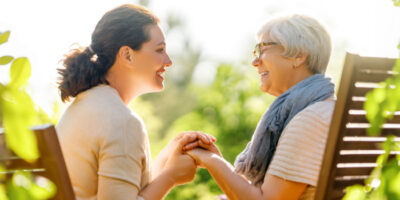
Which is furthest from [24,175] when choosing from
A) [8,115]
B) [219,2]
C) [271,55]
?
[219,2]

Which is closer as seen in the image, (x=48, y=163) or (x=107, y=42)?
(x=48, y=163)

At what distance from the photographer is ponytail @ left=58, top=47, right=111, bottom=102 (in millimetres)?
2902

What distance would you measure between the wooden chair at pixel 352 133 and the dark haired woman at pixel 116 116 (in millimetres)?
962

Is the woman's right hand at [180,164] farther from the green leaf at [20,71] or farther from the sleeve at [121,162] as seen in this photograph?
the green leaf at [20,71]

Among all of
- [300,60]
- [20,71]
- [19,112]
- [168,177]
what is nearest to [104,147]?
[168,177]

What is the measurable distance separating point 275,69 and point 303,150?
720mm

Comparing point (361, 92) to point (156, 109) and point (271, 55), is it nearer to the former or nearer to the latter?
point (271, 55)

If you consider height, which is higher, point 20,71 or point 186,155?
point 20,71

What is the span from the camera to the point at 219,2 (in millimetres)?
36531

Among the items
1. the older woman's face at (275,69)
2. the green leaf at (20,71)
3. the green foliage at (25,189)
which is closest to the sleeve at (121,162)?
the older woman's face at (275,69)

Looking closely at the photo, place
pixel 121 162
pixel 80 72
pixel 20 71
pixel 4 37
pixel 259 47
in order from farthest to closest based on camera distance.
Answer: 1. pixel 259 47
2. pixel 80 72
3. pixel 121 162
4. pixel 4 37
5. pixel 20 71

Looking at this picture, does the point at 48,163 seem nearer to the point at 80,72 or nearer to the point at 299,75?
the point at 80,72

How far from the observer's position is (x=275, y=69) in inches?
130

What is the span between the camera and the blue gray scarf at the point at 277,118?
2.96 meters
